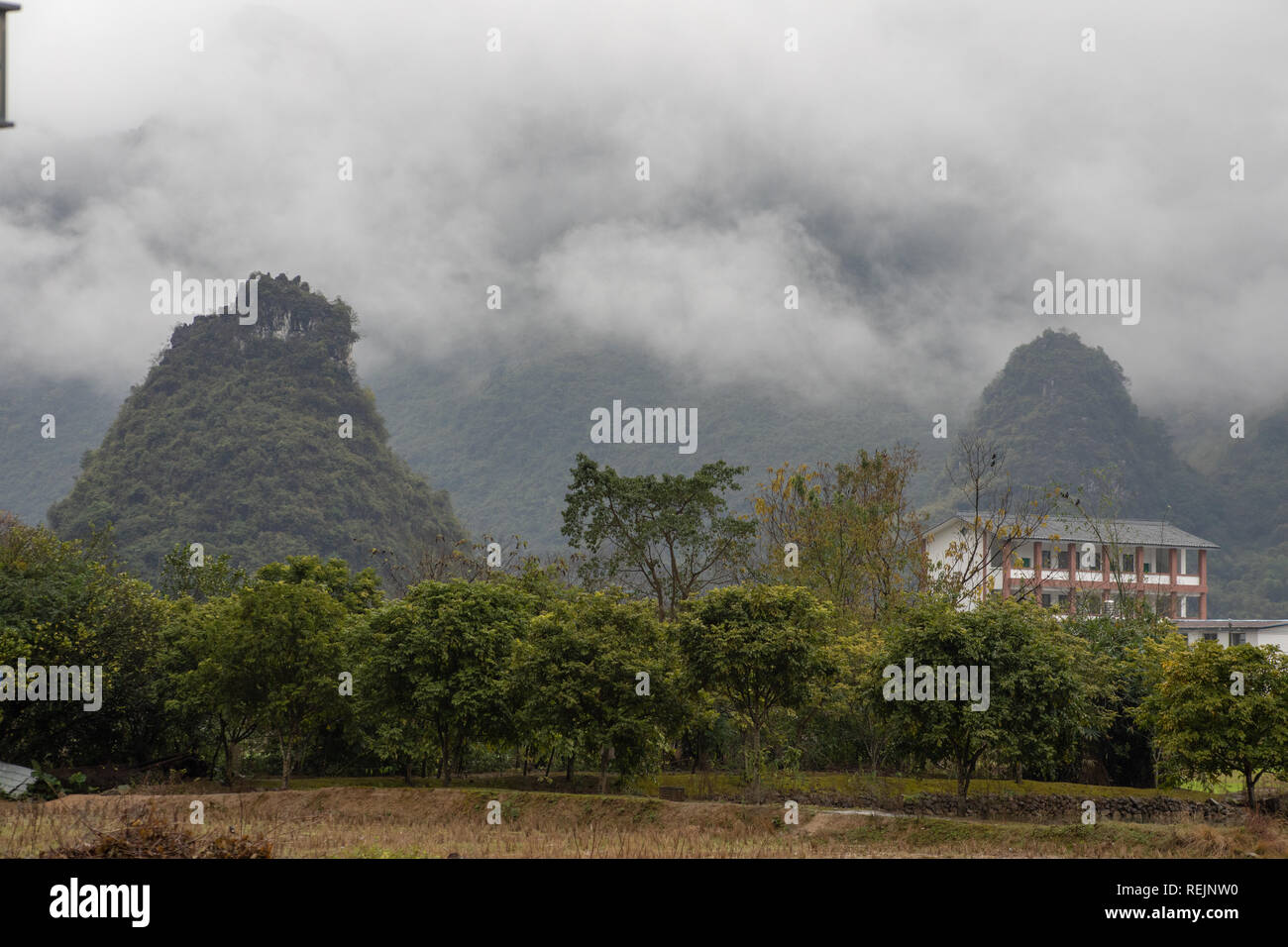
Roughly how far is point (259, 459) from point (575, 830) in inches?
3178

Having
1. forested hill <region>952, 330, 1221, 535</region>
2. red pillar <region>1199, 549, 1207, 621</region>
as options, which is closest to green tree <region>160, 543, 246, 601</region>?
red pillar <region>1199, 549, 1207, 621</region>

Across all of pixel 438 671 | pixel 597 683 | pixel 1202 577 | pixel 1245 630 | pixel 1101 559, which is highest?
pixel 1101 559

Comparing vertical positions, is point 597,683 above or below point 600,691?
above

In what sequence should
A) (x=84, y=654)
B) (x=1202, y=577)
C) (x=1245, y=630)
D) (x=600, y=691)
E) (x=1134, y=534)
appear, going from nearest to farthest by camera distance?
1. (x=600, y=691)
2. (x=84, y=654)
3. (x=1245, y=630)
4. (x=1134, y=534)
5. (x=1202, y=577)

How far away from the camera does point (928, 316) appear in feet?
611

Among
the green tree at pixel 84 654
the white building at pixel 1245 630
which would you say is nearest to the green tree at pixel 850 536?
the green tree at pixel 84 654

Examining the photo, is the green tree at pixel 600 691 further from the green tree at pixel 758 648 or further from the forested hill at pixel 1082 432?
the forested hill at pixel 1082 432

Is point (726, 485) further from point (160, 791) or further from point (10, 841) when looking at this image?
point (10, 841)

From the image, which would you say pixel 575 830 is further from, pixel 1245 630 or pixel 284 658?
pixel 1245 630

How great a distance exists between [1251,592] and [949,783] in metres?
98.0

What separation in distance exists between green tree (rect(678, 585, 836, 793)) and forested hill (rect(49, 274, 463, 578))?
184 ft

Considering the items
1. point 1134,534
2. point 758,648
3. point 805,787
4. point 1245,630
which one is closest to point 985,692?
point 758,648

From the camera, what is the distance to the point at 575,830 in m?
22.7

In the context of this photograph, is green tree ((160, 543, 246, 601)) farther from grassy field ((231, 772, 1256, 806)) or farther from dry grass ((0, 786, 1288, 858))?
dry grass ((0, 786, 1288, 858))
